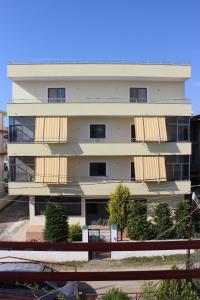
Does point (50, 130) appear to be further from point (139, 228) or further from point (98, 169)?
point (139, 228)

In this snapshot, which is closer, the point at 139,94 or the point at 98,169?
the point at 98,169

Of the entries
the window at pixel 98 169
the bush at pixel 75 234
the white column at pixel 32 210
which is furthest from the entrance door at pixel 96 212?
the bush at pixel 75 234

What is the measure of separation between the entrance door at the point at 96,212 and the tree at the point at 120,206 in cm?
222

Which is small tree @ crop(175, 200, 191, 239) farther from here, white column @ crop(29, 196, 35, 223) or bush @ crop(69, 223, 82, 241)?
white column @ crop(29, 196, 35, 223)

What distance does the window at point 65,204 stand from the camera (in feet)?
101

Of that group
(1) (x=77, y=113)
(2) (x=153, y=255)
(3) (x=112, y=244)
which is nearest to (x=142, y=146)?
(1) (x=77, y=113)

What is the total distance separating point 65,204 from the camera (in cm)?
3083

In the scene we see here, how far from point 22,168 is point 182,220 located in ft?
38.6

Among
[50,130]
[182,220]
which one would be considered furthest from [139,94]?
[182,220]

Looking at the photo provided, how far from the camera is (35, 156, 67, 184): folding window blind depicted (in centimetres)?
2941

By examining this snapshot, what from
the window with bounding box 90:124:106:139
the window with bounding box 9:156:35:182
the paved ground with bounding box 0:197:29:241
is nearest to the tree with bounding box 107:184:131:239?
the window with bounding box 90:124:106:139

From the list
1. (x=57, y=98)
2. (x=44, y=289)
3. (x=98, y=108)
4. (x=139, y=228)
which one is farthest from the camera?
(x=57, y=98)

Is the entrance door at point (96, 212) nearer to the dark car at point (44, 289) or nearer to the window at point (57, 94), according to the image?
the window at point (57, 94)

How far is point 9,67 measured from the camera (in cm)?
3067
